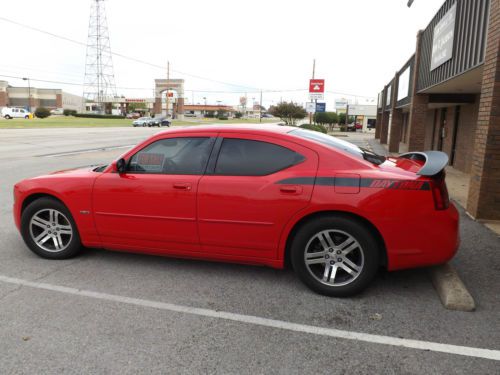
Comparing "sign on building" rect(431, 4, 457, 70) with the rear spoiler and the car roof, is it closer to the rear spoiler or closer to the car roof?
the rear spoiler

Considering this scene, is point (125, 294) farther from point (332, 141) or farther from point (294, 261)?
point (332, 141)

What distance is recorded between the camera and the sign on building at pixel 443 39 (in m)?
9.36

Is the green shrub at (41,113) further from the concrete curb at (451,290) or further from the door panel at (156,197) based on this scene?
the concrete curb at (451,290)

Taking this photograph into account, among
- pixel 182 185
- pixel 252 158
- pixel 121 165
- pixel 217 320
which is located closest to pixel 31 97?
pixel 121 165

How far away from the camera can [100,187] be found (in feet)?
14.7

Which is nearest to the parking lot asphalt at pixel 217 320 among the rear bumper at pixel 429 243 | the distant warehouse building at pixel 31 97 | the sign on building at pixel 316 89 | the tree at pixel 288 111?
the rear bumper at pixel 429 243

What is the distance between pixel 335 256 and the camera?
3799 millimetres

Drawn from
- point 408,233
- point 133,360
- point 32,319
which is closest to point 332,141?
point 408,233

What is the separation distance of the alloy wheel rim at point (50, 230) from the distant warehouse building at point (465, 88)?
571 cm

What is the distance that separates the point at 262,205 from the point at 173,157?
1125 mm

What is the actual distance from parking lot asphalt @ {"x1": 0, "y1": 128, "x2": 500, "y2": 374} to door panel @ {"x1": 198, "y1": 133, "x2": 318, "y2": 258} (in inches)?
16.3

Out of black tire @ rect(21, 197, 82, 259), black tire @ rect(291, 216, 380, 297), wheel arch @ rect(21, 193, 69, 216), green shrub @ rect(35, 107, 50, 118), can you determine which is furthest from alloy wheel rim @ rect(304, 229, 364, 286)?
green shrub @ rect(35, 107, 50, 118)

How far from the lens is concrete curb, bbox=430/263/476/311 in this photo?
3.60m

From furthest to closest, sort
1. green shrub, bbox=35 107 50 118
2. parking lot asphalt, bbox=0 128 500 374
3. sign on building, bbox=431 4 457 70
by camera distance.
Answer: green shrub, bbox=35 107 50 118, sign on building, bbox=431 4 457 70, parking lot asphalt, bbox=0 128 500 374
